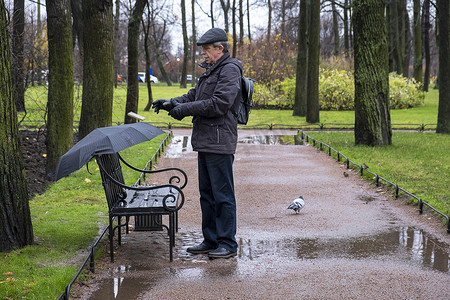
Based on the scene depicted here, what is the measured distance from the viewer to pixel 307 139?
17781 mm

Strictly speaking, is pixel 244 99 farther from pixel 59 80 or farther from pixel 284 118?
pixel 284 118

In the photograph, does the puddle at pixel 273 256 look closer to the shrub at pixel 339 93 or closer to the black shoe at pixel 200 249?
the black shoe at pixel 200 249

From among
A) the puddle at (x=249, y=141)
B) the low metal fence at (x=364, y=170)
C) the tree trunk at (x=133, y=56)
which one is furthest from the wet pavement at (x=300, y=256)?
the tree trunk at (x=133, y=56)

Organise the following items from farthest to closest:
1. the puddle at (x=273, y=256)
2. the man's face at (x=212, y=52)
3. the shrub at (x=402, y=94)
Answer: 1. the shrub at (x=402, y=94)
2. the man's face at (x=212, y=52)
3. the puddle at (x=273, y=256)

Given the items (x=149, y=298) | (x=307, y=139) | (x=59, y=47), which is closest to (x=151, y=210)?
(x=149, y=298)

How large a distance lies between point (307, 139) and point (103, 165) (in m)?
12.3

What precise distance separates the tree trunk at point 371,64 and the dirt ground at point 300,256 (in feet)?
16.4

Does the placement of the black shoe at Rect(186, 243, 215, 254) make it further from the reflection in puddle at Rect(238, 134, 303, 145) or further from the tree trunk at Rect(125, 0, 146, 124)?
the tree trunk at Rect(125, 0, 146, 124)

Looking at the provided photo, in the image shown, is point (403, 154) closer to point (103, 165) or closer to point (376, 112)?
point (376, 112)

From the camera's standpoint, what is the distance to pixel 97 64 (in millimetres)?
11484

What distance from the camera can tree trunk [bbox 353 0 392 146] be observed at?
14414mm

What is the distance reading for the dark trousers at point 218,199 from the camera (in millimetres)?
5836

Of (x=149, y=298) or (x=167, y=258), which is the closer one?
(x=149, y=298)

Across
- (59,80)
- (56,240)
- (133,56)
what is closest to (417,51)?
(133,56)
